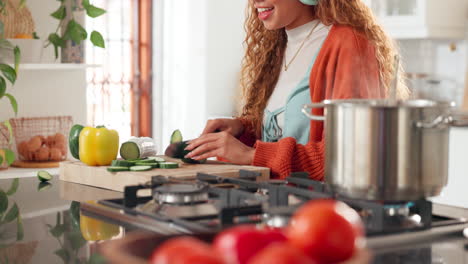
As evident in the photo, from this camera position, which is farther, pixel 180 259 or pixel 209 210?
pixel 209 210

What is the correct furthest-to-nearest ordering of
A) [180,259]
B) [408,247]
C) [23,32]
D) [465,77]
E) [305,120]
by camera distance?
[465,77], [23,32], [305,120], [408,247], [180,259]

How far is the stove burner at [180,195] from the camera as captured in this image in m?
1.26

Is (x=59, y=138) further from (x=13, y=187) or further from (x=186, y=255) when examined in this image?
(x=186, y=255)

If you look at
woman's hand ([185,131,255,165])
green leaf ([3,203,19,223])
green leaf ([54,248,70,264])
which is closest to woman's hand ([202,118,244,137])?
woman's hand ([185,131,255,165])

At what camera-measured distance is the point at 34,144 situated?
3.35m

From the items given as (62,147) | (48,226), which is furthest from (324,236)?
(62,147)

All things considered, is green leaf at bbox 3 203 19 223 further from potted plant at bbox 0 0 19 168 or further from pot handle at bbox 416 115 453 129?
potted plant at bbox 0 0 19 168

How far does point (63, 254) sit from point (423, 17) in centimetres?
385

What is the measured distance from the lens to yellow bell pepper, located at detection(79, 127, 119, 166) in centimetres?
190

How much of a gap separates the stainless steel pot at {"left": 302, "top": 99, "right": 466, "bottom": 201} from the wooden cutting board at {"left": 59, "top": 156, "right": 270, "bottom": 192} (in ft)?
2.03

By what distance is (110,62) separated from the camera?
17.0 ft

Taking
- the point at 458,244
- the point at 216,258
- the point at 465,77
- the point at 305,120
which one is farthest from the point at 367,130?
the point at 465,77

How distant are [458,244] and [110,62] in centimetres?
431

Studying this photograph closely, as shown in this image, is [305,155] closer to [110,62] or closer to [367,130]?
[367,130]
